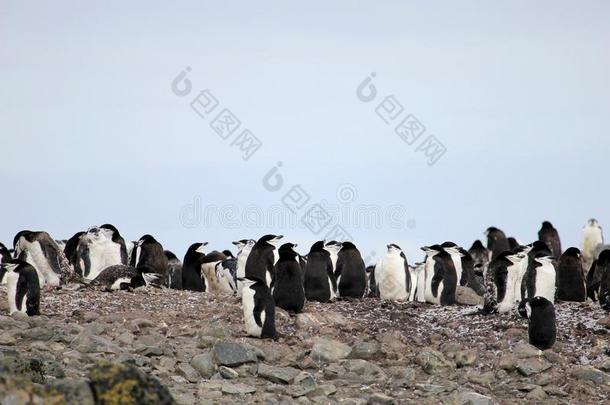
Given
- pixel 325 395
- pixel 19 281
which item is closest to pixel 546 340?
pixel 325 395

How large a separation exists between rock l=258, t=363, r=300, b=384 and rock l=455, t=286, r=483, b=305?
679 centimetres

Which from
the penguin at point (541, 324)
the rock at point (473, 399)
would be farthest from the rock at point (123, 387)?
the penguin at point (541, 324)

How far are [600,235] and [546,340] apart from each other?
58.7 feet

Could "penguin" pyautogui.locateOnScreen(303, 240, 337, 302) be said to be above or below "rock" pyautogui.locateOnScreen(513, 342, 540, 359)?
above

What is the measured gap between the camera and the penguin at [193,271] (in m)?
19.5

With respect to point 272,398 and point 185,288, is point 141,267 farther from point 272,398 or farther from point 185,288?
point 272,398

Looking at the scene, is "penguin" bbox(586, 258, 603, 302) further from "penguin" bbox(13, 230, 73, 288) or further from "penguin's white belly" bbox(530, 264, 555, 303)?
"penguin" bbox(13, 230, 73, 288)

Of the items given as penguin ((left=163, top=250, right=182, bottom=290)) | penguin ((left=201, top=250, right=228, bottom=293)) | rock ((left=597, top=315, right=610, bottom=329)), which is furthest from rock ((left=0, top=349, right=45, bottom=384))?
penguin ((left=163, top=250, right=182, bottom=290))

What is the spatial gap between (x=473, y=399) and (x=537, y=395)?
3.28ft

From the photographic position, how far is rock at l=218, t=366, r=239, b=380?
1228cm

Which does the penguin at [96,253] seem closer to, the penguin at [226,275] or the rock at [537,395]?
the penguin at [226,275]

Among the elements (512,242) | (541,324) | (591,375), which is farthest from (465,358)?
(512,242)

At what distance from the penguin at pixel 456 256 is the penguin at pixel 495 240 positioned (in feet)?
28.0

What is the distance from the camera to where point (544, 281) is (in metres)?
16.2
